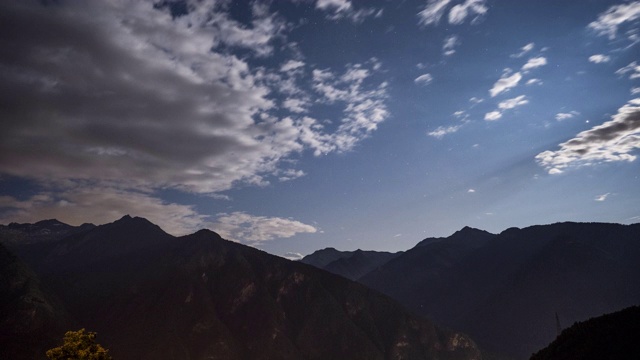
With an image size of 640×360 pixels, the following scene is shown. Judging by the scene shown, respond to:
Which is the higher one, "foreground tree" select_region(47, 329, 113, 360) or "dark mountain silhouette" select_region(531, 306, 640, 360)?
"foreground tree" select_region(47, 329, 113, 360)

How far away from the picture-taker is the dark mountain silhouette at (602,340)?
63.6 metres

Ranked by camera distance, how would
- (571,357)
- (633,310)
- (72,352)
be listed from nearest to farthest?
(72,352)
(571,357)
(633,310)

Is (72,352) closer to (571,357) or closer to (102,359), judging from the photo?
(102,359)

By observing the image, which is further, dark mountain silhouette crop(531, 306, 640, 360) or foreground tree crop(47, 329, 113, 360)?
dark mountain silhouette crop(531, 306, 640, 360)

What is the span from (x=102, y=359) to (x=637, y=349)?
81.4m

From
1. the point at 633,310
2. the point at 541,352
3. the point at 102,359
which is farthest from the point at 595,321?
the point at 102,359

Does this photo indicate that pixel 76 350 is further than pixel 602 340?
No

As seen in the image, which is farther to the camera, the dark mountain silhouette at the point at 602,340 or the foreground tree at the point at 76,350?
the dark mountain silhouette at the point at 602,340

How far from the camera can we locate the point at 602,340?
224 ft

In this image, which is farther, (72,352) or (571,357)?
(571,357)

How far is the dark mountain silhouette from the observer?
2502 inches

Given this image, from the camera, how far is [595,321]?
76.8 meters

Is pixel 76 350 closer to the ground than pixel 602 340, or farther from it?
farther from it

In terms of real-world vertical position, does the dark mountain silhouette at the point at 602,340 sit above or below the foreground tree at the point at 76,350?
below
